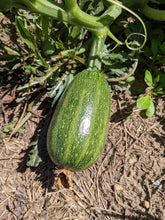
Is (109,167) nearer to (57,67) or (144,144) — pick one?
(144,144)

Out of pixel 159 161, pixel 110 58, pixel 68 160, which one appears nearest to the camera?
pixel 68 160

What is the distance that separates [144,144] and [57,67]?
3.41 ft

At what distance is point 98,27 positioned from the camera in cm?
179

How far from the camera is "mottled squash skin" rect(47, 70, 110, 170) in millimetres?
1726

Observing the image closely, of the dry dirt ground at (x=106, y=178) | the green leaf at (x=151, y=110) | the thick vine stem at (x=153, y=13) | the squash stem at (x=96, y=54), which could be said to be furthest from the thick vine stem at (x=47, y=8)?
the green leaf at (x=151, y=110)

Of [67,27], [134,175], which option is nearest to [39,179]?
[134,175]

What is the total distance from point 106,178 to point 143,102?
758 millimetres

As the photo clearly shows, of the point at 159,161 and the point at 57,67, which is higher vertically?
the point at 57,67

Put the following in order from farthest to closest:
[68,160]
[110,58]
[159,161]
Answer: [159,161]
[110,58]
[68,160]

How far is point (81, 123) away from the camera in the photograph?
1.71 metres

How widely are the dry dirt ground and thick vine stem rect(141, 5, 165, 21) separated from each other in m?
0.72

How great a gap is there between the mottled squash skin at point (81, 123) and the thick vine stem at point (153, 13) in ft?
2.33

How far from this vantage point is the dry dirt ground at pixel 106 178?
6.94ft

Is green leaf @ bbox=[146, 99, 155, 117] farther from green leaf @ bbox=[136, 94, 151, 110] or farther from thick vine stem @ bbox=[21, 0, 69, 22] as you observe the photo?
thick vine stem @ bbox=[21, 0, 69, 22]
